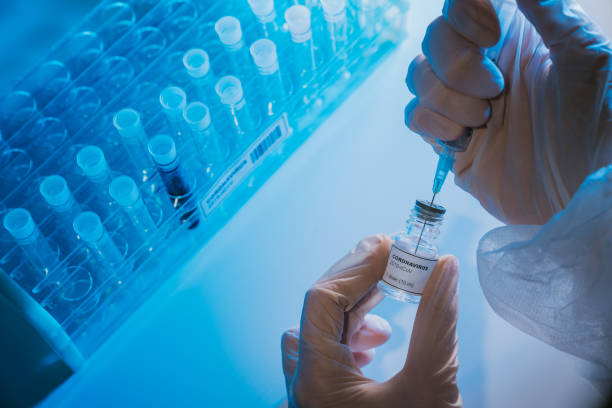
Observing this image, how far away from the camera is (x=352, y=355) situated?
104 cm

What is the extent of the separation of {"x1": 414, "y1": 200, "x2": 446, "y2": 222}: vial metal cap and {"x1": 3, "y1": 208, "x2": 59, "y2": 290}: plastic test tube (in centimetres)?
84

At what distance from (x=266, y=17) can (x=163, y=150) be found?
18.9 inches

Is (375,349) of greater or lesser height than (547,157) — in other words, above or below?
below

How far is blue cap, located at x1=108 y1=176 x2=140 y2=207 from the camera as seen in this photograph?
1.24 metres

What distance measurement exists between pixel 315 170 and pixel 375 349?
0.53 metres

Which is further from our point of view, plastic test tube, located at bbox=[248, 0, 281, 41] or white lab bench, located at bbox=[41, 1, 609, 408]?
plastic test tube, located at bbox=[248, 0, 281, 41]

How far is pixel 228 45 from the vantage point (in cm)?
140

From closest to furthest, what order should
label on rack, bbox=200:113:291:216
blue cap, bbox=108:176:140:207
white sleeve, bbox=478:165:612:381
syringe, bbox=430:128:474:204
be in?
1. white sleeve, bbox=478:165:612:381
2. syringe, bbox=430:128:474:204
3. blue cap, bbox=108:176:140:207
4. label on rack, bbox=200:113:291:216

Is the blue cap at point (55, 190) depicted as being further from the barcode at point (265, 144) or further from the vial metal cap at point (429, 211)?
the vial metal cap at point (429, 211)

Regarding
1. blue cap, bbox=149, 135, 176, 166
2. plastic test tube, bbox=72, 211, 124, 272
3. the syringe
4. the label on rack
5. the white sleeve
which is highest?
blue cap, bbox=149, 135, 176, 166

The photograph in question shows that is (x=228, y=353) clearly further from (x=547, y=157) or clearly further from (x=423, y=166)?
(x=547, y=157)

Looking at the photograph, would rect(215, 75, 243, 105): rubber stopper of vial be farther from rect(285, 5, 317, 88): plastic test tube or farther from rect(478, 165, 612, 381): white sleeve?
rect(478, 165, 612, 381): white sleeve

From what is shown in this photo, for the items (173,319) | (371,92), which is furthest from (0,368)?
(371,92)

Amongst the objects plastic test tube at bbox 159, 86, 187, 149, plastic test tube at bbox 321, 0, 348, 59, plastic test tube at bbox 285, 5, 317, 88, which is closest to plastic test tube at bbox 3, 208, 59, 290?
plastic test tube at bbox 159, 86, 187, 149
